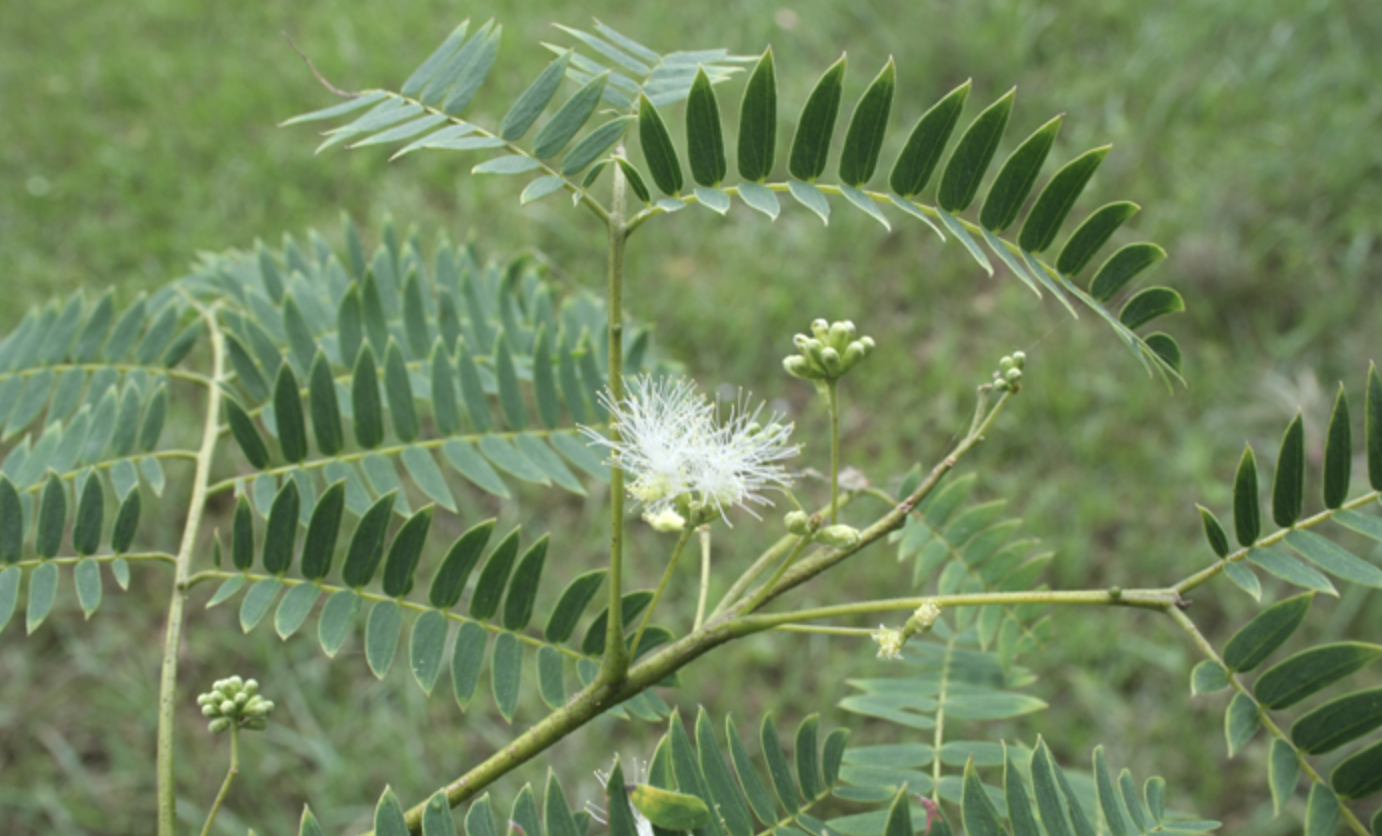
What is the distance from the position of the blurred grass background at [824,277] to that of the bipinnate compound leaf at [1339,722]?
1.62 meters

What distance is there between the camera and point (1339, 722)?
0.91 m

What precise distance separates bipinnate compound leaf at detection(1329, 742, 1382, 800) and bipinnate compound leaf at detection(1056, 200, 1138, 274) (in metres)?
0.47

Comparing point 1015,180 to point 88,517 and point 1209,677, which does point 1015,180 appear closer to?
point 1209,677

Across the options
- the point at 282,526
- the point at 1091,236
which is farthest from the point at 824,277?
the point at 282,526

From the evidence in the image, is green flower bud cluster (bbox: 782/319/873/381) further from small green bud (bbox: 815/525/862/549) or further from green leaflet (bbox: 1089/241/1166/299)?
green leaflet (bbox: 1089/241/1166/299)

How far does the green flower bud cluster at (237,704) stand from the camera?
37.8 inches

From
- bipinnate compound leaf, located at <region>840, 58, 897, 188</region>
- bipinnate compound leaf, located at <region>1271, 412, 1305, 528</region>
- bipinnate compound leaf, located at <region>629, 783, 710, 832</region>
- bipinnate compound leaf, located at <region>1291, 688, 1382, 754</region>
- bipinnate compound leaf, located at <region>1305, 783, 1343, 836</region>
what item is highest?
bipinnate compound leaf, located at <region>840, 58, 897, 188</region>

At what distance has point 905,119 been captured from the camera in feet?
13.6

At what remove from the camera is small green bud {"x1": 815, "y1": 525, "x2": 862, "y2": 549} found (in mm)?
829

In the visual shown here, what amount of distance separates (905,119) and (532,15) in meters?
1.79

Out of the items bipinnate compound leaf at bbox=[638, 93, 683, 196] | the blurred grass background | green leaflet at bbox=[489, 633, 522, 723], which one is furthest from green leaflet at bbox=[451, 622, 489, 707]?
the blurred grass background

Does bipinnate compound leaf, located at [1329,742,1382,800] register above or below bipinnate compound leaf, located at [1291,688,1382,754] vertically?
below

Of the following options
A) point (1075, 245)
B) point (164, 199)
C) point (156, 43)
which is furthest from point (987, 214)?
point (156, 43)

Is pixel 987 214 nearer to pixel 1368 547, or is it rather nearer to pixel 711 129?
pixel 711 129
